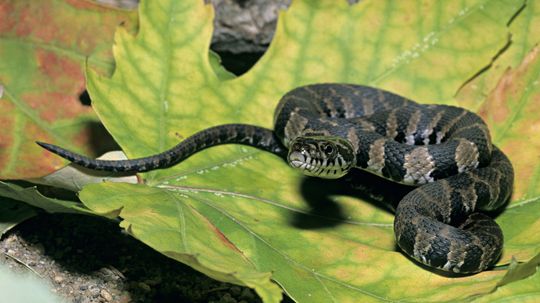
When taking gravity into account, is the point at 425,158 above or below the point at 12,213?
above

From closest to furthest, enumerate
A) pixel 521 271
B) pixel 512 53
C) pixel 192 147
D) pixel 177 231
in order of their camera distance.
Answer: pixel 521 271 → pixel 177 231 → pixel 192 147 → pixel 512 53

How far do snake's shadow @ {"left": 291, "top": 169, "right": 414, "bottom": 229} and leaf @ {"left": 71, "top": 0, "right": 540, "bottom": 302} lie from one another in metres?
0.01

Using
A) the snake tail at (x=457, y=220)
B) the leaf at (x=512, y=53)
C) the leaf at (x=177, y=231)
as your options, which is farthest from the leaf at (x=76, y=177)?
the leaf at (x=512, y=53)

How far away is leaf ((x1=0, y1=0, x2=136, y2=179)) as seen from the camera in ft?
10.7

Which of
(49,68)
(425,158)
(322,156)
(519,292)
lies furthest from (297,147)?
(49,68)

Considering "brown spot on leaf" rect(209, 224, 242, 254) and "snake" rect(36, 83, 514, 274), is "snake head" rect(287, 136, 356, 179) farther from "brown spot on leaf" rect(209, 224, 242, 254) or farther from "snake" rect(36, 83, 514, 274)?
"brown spot on leaf" rect(209, 224, 242, 254)

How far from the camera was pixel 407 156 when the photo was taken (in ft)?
11.8

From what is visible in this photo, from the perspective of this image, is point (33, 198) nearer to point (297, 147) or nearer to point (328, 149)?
point (297, 147)

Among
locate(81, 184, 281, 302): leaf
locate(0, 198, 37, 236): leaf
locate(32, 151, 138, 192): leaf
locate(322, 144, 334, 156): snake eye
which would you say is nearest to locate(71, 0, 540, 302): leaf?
locate(81, 184, 281, 302): leaf

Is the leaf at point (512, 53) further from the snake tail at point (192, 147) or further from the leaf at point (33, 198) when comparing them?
the leaf at point (33, 198)

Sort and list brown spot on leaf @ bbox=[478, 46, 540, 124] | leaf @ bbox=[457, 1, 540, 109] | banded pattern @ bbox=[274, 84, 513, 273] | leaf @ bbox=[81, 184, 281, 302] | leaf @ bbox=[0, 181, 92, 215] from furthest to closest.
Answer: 1. leaf @ bbox=[457, 1, 540, 109]
2. brown spot on leaf @ bbox=[478, 46, 540, 124]
3. banded pattern @ bbox=[274, 84, 513, 273]
4. leaf @ bbox=[0, 181, 92, 215]
5. leaf @ bbox=[81, 184, 281, 302]

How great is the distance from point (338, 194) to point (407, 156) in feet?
1.52

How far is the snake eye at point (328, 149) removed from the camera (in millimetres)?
3197

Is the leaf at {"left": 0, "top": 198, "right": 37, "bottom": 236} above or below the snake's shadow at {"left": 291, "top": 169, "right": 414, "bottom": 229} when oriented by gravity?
below
